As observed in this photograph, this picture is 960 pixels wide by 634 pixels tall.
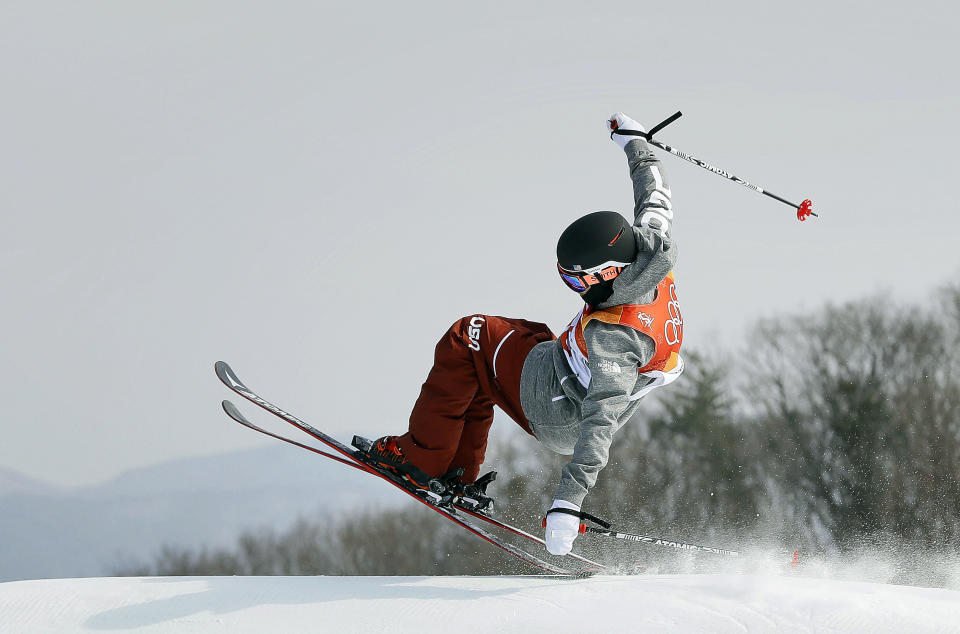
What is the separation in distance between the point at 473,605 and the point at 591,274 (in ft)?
4.62

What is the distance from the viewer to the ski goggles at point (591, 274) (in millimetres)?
3490

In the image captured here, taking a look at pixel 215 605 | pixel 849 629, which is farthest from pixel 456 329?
pixel 849 629

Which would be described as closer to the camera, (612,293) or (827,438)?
(612,293)

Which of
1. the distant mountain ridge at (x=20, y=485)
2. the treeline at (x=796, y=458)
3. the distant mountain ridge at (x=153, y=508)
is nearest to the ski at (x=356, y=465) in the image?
the treeline at (x=796, y=458)

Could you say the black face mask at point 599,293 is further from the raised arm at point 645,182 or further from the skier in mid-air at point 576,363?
the raised arm at point 645,182

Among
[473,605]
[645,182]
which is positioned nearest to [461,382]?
[473,605]

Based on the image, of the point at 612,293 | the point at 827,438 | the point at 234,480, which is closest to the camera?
the point at 612,293

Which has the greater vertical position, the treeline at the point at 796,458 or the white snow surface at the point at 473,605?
the treeline at the point at 796,458

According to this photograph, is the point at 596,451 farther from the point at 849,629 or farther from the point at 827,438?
the point at 827,438

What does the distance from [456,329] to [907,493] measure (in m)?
32.4

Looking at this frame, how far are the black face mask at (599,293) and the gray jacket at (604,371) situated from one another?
2cm

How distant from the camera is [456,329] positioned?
4047 millimetres

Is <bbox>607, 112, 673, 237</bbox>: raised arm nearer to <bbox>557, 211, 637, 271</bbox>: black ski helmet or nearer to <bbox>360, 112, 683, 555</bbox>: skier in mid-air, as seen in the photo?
<bbox>360, 112, 683, 555</bbox>: skier in mid-air

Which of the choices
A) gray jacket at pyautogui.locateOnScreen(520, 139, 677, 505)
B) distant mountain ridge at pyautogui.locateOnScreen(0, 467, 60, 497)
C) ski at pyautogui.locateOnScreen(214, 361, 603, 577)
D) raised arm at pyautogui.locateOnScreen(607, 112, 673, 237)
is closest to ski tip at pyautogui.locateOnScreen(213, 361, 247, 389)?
ski at pyautogui.locateOnScreen(214, 361, 603, 577)
